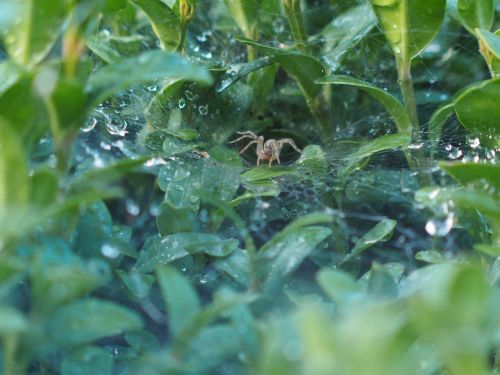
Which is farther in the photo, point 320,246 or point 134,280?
point 320,246

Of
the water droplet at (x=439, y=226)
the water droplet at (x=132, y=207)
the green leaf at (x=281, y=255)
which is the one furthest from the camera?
the water droplet at (x=132, y=207)

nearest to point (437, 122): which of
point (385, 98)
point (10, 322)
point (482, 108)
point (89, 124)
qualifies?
point (385, 98)

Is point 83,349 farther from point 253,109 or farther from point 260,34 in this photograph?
point 260,34

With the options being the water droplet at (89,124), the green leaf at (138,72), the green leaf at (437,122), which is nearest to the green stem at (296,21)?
the green leaf at (437,122)

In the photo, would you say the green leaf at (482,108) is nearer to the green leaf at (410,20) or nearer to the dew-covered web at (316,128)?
the dew-covered web at (316,128)

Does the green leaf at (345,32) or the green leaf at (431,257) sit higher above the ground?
the green leaf at (345,32)

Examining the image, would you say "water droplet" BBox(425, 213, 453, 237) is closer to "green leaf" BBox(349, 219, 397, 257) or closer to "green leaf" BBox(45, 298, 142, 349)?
"green leaf" BBox(349, 219, 397, 257)

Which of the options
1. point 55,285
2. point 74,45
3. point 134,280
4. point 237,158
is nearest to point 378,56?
point 237,158
